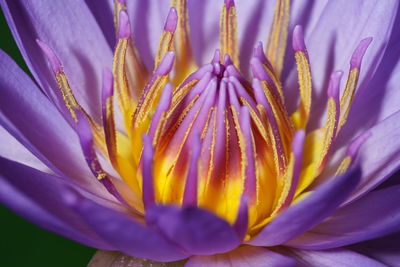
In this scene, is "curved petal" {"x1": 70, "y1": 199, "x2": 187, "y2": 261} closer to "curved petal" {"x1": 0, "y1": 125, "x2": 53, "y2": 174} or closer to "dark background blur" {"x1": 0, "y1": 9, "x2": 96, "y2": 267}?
"curved petal" {"x1": 0, "y1": 125, "x2": 53, "y2": 174}

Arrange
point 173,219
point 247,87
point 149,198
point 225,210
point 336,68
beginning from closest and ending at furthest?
point 173,219
point 149,198
point 225,210
point 247,87
point 336,68

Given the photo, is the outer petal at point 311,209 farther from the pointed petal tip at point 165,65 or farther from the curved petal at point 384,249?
the pointed petal tip at point 165,65

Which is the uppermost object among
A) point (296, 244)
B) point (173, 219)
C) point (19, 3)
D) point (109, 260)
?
point (19, 3)

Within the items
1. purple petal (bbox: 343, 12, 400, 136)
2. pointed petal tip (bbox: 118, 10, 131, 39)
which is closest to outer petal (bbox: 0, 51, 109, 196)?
pointed petal tip (bbox: 118, 10, 131, 39)

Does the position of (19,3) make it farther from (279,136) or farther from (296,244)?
(296,244)

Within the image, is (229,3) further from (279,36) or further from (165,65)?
(165,65)

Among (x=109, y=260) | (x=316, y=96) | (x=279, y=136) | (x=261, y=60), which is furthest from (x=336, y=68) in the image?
(x=109, y=260)
